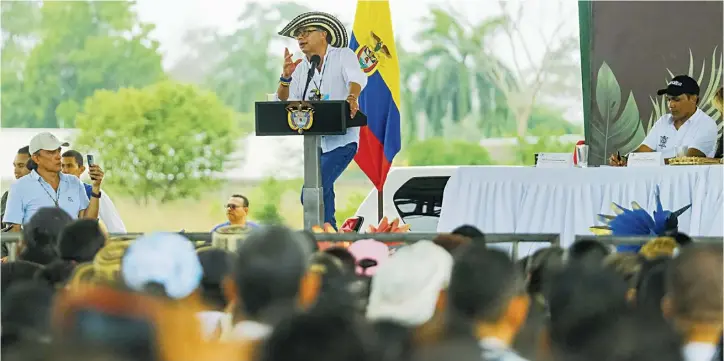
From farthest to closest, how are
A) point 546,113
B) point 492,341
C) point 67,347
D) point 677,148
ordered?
point 546,113, point 677,148, point 492,341, point 67,347

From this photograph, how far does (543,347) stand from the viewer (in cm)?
137

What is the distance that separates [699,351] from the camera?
1.42m

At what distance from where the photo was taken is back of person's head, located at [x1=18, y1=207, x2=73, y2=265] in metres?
2.11

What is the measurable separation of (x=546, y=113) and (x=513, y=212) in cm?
595

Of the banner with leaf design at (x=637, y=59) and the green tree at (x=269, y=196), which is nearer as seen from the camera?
the banner with leaf design at (x=637, y=59)

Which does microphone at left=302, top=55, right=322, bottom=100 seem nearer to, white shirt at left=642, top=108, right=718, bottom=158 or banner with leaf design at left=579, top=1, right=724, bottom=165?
white shirt at left=642, top=108, right=718, bottom=158

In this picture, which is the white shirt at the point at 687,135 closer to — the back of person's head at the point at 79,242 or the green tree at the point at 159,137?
the back of person's head at the point at 79,242

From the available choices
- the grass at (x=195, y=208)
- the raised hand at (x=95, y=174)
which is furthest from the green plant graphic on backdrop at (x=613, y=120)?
the grass at (x=195, y=208)

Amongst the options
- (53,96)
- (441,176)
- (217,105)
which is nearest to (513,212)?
(441,176)

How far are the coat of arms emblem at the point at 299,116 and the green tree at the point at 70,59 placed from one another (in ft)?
23.3

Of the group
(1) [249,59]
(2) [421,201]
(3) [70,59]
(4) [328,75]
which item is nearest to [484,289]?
(4) [328,75]

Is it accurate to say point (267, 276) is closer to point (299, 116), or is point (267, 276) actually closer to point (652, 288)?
point (652, 288)

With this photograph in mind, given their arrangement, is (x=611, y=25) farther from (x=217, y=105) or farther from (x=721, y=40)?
(x=217, y=105)

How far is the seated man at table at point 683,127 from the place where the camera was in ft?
15.6
